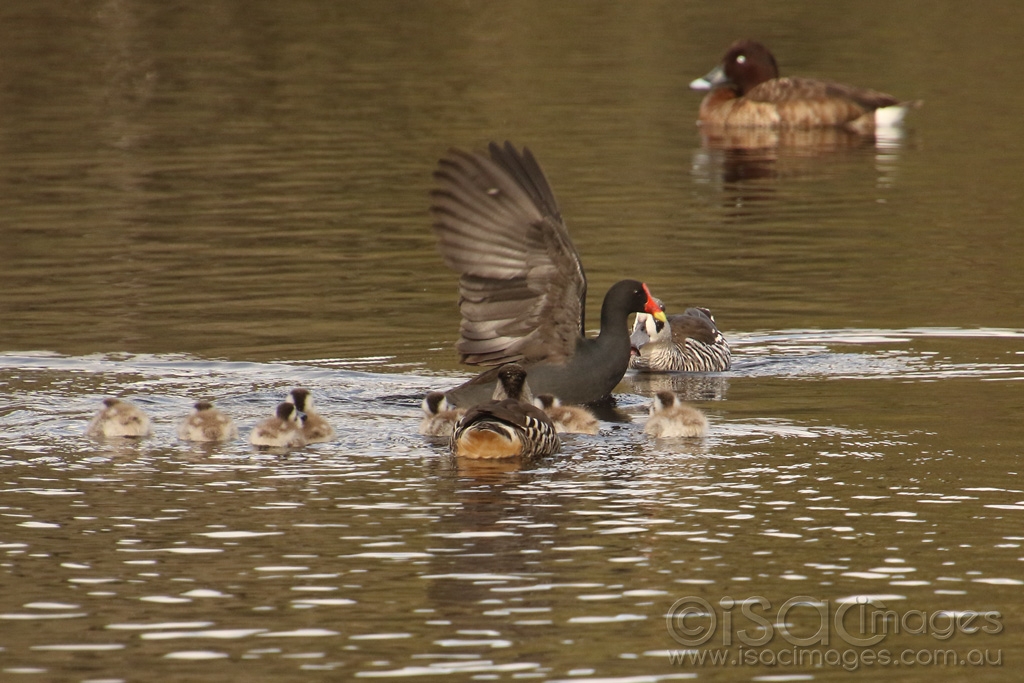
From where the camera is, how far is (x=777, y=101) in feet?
110

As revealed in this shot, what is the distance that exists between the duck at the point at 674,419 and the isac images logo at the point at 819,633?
11.8 feet

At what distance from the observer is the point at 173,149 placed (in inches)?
1144

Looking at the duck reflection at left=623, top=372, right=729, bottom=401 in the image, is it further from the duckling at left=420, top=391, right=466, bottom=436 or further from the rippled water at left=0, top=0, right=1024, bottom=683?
the duckling at left=420, top=391, right=466, bottom=436

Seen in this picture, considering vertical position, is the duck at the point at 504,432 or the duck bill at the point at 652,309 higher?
the duck bill at the point at 652,309

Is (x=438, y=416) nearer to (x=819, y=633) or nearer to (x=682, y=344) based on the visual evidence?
(x=682, y=344)

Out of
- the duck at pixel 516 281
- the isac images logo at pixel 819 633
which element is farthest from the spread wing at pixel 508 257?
the isac images logo at pixel 819 633

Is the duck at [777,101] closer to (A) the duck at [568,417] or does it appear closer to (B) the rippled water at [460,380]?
(B) the rippled water at [460,380]

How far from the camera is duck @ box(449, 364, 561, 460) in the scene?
1093 centimetres

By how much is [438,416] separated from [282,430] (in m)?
1.02

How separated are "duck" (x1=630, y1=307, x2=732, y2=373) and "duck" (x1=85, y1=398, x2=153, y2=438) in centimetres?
456

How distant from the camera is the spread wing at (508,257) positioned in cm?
1252

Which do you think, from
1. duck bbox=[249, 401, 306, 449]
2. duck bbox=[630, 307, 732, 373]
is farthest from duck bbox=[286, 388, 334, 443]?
duck bbox=[630, 307, 732, 373]

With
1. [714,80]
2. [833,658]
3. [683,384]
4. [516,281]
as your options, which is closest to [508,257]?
[516,281]

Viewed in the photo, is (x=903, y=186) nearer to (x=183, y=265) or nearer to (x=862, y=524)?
(x=183, y=265)
